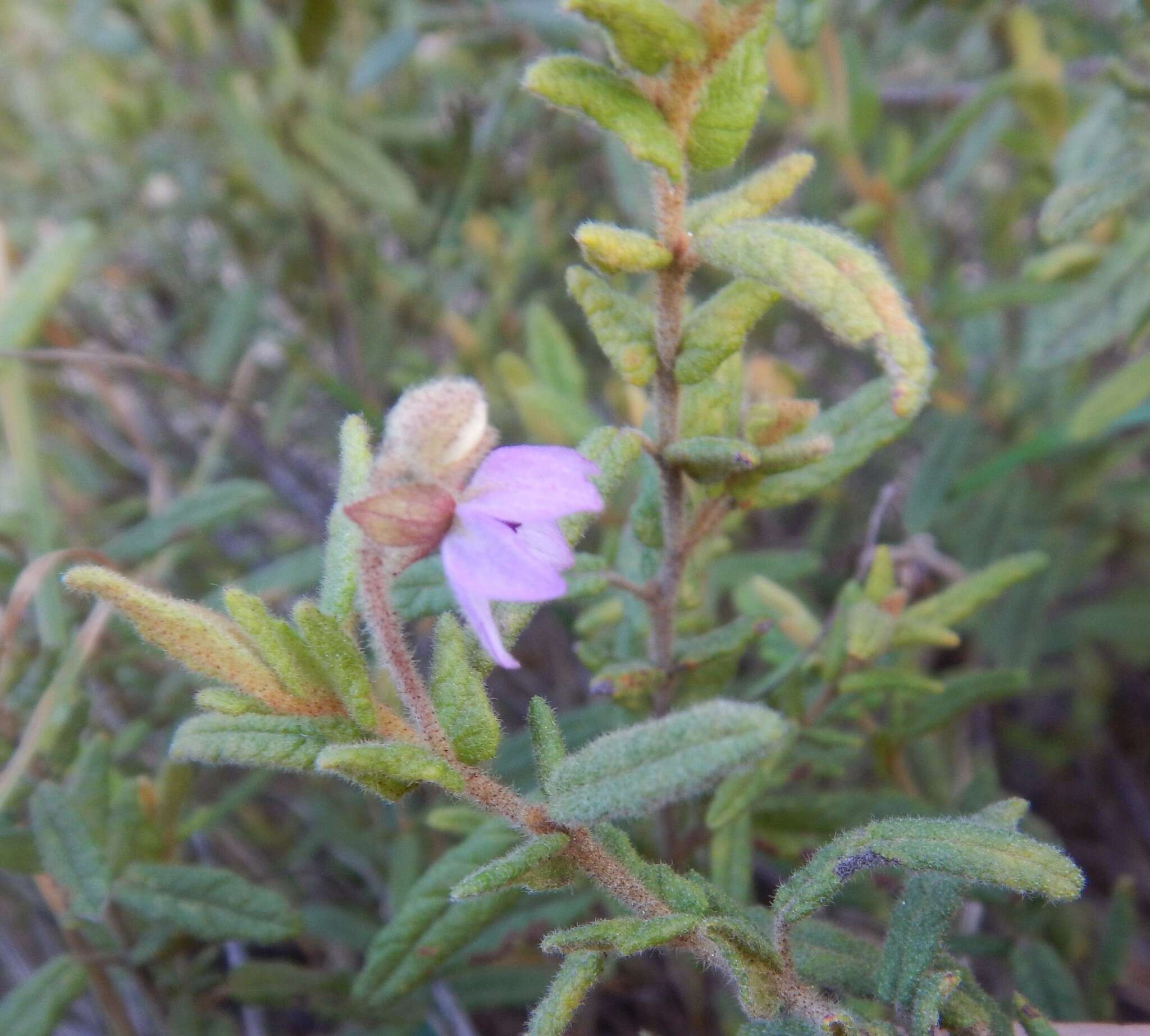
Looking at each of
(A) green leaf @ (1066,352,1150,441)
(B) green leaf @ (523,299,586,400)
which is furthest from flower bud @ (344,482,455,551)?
(A) green leaf @ (1066,352,1150,441)

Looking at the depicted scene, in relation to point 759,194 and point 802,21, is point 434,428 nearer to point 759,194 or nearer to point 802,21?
point 759,194

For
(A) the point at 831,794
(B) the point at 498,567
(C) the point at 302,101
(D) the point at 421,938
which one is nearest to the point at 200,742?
(B) the point at 498,567

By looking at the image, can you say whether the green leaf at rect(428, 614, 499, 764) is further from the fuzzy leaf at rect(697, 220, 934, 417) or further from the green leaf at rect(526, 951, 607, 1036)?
the fuzzy leaf at rect(697, 220, 934, 417)

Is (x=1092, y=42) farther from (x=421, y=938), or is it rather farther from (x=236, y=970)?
(x=236, y=970)

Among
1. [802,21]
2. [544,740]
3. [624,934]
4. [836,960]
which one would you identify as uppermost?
[802,21]

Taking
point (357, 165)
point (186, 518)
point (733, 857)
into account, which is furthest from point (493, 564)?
point (357, 165)

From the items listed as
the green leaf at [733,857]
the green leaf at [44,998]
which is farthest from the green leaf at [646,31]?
the green leaf at [44,998]
